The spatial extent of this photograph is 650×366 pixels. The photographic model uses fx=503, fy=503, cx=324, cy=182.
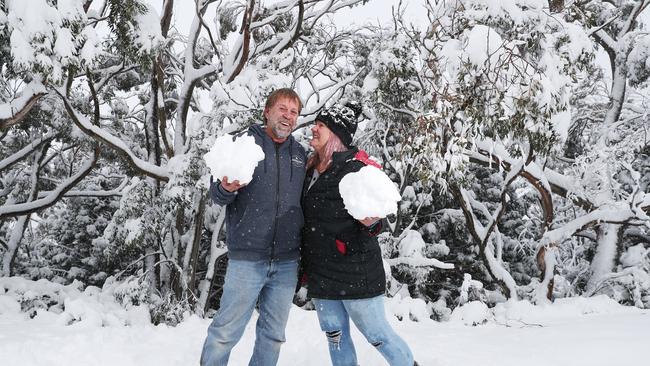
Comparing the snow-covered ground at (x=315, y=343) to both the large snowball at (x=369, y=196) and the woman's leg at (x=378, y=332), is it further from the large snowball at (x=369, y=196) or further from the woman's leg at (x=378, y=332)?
the large snowball at (x=369, y=196)

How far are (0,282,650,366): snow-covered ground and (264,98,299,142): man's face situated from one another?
1.68 metres

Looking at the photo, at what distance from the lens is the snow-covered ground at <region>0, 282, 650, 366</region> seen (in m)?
3.30

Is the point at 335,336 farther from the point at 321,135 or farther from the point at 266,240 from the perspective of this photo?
the point at 321,135

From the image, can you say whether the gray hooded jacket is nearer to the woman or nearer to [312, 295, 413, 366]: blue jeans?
the woman

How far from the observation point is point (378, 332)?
250cm

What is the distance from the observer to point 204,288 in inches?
345

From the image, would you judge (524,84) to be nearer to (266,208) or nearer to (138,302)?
(266,208)

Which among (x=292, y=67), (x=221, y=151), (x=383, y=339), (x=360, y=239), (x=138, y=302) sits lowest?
(x=138, y=302)

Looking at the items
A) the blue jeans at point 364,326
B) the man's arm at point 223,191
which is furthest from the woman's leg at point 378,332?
the man's arm at point 223,191

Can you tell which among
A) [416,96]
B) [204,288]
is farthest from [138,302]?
[416,96]

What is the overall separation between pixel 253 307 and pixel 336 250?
1.90 feet

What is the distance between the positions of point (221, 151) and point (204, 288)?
6.85m

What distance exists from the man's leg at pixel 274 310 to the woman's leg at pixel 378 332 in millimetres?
393

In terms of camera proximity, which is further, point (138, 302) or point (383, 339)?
point (138, 302)
